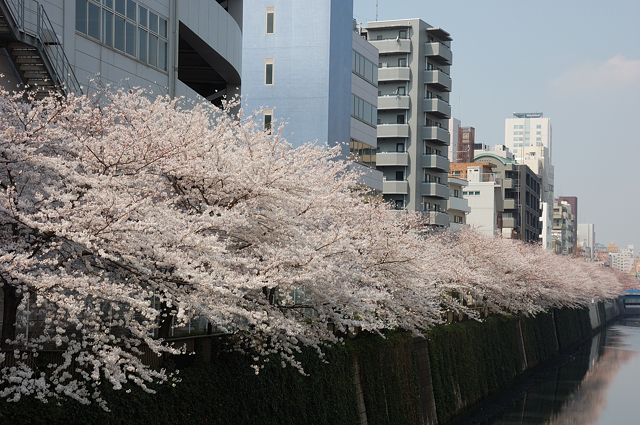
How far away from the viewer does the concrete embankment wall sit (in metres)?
14.6

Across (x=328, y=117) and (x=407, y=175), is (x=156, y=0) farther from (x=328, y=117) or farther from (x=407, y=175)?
(x=407, y=175)

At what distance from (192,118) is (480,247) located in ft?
113

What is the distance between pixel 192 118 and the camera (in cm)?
1891

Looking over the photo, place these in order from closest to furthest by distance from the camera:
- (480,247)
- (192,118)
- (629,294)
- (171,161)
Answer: (171,161) < (192,118) < (480,247) < (629,294)

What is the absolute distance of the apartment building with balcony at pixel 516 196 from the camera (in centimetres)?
10681

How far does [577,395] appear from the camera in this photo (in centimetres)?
4781

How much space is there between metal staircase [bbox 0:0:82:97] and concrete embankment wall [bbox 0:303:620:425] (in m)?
7.32

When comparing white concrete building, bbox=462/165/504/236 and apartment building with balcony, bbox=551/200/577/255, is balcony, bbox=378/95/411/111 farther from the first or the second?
apartment building with balcony, bbox=551/200/577/255

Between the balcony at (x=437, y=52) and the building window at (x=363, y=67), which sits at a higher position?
the balcony at (x=437, y=52)

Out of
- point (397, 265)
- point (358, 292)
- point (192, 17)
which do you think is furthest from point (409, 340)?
point (192, 17)

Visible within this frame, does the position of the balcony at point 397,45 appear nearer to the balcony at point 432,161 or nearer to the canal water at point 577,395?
the balcony at point 432,161

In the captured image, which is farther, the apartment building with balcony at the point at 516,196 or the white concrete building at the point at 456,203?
the apartment building with balcony at the point at 516,196

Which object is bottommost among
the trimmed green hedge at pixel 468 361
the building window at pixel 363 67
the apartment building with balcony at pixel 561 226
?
the trimmed green hedge at pixel 468 361

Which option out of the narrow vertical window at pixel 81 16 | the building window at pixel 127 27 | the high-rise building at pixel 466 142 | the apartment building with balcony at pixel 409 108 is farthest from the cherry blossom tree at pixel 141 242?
the high-rise building at pixel 466 142
